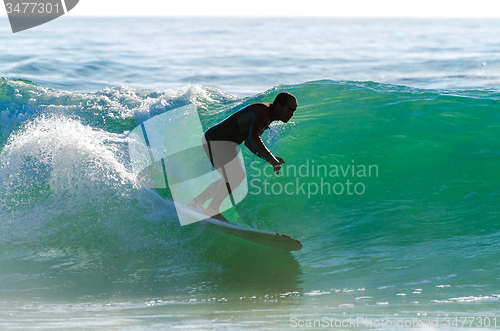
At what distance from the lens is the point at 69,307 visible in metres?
3.81

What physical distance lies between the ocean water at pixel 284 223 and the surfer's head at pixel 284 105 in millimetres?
1623

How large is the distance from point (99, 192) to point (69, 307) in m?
1.92

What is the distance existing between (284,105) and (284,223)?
2038mm

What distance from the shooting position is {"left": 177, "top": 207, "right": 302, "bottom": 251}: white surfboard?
14.9 ft

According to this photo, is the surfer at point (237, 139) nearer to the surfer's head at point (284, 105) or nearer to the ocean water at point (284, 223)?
the surfer's head at point (284, 105)

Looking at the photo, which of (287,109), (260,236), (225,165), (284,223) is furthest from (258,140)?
(284,223)

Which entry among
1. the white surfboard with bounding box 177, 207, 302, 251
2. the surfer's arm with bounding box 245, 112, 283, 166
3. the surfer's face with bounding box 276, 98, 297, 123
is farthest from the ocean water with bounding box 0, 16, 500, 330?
the surfer's face with bounding box 276, 98, 297, 123

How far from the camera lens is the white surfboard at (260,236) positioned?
14.9 feet

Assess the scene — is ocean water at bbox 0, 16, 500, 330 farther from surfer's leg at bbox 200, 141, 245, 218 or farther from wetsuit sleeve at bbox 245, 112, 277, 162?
wetsuit sleeve at bbox 245, 112, 277, 162

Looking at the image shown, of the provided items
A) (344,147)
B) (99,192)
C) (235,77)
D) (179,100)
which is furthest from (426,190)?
(235,77)

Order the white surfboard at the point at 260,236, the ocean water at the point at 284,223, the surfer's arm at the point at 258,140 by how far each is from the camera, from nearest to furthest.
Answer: the ocean water at the point at 284,223
the surfer's arm at the point at 258,140
the white surfboard at the point at 260,236

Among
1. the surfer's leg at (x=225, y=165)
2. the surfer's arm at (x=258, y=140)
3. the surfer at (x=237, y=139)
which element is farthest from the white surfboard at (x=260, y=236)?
the surfer's arm at (x=258, y=140)

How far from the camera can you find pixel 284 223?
5680mm

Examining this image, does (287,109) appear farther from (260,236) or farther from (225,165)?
(260,236)
